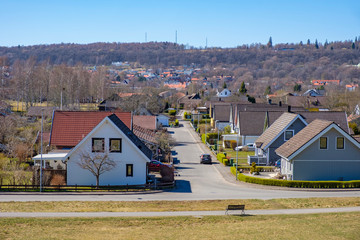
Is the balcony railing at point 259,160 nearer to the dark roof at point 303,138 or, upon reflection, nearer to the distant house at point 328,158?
the dark roof at point 303,138

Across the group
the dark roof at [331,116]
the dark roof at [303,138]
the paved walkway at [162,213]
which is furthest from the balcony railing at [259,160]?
the paved walkway at [162,213]

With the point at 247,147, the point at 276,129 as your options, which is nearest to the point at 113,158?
the point at 276,129

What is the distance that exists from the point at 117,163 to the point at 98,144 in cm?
202

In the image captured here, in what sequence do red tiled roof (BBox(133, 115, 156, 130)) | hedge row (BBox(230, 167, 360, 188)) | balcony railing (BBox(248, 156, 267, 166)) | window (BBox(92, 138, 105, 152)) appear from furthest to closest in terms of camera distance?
red tiled roof (BBox(133, 115, 156, 130)) < balcony railing (BBox(248, 156, 267, 166)) < window (BBox(92, 138, 105, 152)) < hedge row (BBox(230, 167, 360, 188))

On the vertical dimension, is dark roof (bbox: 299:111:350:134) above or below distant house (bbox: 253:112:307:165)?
above

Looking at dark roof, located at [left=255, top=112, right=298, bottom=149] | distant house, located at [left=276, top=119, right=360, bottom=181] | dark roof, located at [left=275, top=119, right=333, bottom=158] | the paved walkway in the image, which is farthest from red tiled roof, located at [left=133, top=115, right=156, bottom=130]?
the paved walkway

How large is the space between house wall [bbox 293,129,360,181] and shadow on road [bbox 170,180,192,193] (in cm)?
862

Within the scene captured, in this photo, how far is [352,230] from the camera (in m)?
23.2

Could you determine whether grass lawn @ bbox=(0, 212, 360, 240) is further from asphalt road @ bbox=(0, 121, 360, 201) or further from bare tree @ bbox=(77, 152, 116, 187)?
bare tree @ bbox=(77, 152, 116, 187)

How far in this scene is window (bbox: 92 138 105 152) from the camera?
37.1 m

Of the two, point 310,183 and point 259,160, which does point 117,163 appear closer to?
point 310,183

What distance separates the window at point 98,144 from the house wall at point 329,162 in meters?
15.2

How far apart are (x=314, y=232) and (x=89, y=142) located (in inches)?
767

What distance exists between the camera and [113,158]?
37.2 metres
